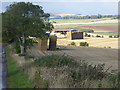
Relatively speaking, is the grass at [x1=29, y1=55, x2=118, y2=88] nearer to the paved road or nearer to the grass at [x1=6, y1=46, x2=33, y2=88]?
the grass at [x1=6, y1=46, x2=33, y2=88]

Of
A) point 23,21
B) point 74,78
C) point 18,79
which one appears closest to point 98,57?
point 23,21

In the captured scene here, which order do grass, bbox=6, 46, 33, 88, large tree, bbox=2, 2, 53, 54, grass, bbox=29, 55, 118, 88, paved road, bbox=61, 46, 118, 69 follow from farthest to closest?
paved road, bbox=61, 46, 118, 69 → large tree, bbox=2, 2, 53, 54 → grass, bbox=6, 46, 33, 88 → grass, bbox=29, 55, 118, 88

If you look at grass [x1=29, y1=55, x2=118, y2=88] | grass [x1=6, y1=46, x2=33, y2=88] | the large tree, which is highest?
the large tree

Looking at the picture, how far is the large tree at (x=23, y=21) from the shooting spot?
17.7 metres

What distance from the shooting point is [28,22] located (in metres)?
18.4

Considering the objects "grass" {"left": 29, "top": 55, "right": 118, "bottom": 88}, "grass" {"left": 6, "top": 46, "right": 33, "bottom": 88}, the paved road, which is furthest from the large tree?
"grass" {"left": 29, "top": 55, "right": 118, "bottom": 88}

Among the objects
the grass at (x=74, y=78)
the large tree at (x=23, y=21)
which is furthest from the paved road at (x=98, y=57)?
the grass at (x=74, y=78)

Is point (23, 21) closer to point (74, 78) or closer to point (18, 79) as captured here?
point (18, 79)

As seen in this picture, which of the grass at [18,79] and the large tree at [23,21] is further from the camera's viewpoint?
the large tree at [23,21]

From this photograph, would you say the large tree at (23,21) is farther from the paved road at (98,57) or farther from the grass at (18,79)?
the grass at (18,79)

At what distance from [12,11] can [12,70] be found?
7673 millimetres

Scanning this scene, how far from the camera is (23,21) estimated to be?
59.7 ft

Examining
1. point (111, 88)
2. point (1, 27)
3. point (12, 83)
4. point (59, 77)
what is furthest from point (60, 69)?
point (1, 27)

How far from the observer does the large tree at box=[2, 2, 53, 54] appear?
58.1 feet
